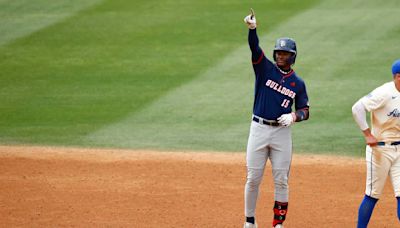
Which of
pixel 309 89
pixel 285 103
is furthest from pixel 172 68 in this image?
pixel 285 103

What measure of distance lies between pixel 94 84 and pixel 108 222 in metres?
6.38

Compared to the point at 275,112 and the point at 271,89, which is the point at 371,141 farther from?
the point at 271,89

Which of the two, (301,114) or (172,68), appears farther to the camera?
(172,68)

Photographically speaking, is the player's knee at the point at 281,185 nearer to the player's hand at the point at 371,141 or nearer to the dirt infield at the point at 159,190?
the dirt infield at the point at 159,190

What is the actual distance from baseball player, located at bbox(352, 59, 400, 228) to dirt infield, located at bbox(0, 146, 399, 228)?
1113 millimetres

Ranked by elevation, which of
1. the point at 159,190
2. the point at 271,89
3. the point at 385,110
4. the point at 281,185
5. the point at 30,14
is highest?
the point at 30,14

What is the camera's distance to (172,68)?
14797 millimetres

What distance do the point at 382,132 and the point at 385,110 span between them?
232mm

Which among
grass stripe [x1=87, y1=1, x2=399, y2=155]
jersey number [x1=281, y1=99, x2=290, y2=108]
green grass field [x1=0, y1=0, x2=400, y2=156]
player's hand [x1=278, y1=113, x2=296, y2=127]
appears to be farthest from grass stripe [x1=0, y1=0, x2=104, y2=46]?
player's hand [x1=278, y1=113, x2=296, y2=127]

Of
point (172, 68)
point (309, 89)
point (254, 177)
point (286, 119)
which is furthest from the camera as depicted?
point (172, 68)

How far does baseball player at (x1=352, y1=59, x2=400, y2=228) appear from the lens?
7094 millimetres

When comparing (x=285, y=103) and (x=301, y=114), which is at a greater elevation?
(x=285, y=103)

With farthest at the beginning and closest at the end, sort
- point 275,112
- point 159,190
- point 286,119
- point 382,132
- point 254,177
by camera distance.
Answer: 1. point 159,190
2. point 254,177
3. point 275,112
4. point 286,119
5. point 382,132

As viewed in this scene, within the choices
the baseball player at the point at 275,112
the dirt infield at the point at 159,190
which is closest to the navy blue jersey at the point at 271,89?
the baseball player at the point at 275,112
